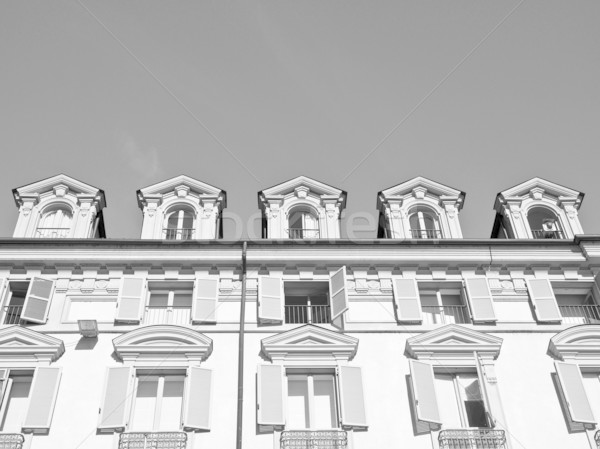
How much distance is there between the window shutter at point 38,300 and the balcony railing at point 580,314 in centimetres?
1546

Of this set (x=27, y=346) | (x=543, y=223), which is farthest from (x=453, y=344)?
(x=27, y=346)

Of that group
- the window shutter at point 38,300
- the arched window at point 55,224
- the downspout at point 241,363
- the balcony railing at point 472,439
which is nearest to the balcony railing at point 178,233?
the downspout at point 241,363

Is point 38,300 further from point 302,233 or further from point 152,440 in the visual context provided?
point 302,233

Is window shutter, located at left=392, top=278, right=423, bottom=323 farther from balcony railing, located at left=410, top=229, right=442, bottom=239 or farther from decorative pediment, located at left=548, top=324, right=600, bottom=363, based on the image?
decorative pediment, located at left=548, top=324, right=600, bottom=363

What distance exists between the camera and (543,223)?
25312 millimetres

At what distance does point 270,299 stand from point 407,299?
4.11m

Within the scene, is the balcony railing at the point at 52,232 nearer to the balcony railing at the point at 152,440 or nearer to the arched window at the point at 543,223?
the balcony railing at the point at 152,440

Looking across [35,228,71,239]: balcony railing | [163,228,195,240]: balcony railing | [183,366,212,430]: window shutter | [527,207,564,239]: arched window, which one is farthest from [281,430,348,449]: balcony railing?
[527,207,564,239]: arched window

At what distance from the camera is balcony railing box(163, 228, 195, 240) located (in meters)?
24.1

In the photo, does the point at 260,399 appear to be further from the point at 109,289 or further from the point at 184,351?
the point at 109,289

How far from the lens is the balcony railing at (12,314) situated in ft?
70.1

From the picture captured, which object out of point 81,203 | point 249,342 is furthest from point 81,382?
point 81,203

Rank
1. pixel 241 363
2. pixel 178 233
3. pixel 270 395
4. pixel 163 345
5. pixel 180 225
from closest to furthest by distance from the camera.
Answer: pixel 270 395 < pixel 241 363 < pixel 163 345 < pixel 178 233 < pixel 180 225

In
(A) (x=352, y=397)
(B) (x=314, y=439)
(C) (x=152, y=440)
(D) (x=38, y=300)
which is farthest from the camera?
(D) (x=38, y=300)
